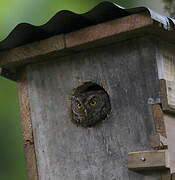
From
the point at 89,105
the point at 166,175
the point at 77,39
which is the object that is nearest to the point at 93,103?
the point at 89,105

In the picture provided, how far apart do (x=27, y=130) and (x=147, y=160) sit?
0.89 m

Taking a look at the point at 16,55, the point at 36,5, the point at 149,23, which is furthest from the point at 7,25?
the point at 149,23

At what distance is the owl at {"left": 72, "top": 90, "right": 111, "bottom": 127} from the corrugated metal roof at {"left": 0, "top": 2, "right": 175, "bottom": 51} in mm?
388

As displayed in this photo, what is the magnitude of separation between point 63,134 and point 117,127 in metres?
0.38

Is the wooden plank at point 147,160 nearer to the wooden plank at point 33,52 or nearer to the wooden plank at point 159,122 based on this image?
the wooden plank at point 159,122

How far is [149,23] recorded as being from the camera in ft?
12.1

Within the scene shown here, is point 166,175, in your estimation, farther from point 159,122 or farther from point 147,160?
point 159,122

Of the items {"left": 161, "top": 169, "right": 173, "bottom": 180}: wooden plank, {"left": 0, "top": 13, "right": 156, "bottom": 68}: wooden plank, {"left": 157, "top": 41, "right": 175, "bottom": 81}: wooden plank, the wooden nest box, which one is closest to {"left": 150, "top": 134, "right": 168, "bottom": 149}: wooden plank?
the wooden nest box

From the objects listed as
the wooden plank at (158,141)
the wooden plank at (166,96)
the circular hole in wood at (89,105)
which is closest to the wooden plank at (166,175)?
the wooden plank at (158,141)

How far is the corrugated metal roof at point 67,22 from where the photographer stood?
Result: 147 inches

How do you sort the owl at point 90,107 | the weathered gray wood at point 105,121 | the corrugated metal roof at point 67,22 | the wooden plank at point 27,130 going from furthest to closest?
the wooden plank at point 27,130
the owl at point 90,107
the weathered gray wood at point 105,121
the corrugated metal roof at point 67,22

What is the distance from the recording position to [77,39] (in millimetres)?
3975

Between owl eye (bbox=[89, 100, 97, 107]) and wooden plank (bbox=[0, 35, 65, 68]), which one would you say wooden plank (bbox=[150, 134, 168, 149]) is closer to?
owl eye (bbox=[89, 100, 97, 107])

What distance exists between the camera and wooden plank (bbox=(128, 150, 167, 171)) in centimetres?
374
